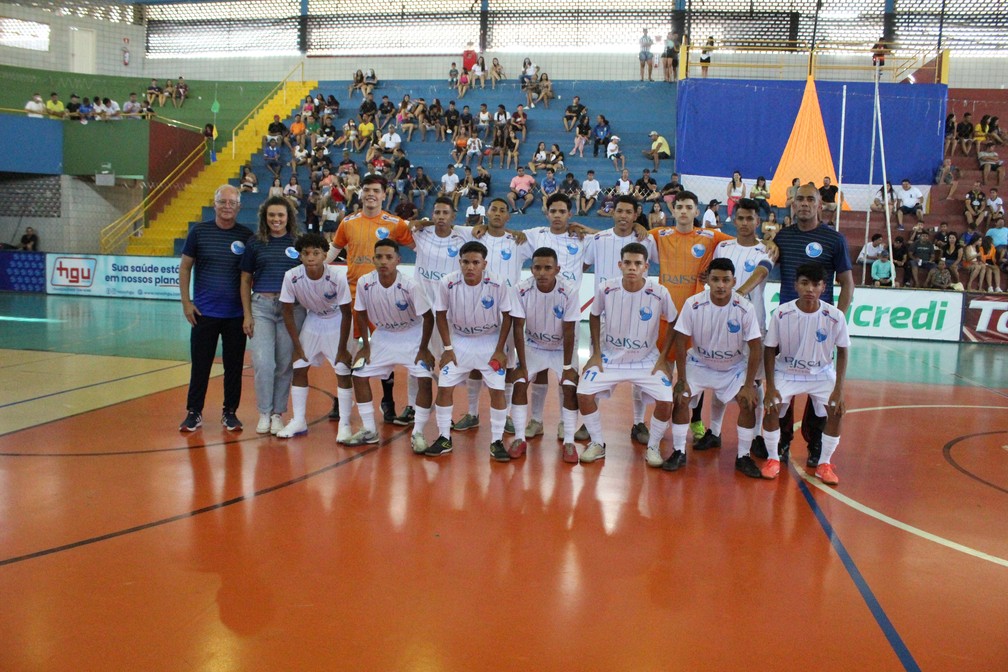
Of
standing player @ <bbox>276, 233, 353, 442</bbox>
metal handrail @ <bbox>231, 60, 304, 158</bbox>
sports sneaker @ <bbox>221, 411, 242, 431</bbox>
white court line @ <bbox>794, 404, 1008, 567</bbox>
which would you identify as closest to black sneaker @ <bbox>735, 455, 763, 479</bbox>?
white court line @ <bbox>794, 404, 1008, 567</bbox>

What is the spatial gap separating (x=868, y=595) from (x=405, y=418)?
440 centimetres

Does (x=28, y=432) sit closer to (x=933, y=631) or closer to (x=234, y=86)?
(x=933, y=631)

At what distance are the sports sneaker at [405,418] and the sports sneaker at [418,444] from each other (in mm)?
965

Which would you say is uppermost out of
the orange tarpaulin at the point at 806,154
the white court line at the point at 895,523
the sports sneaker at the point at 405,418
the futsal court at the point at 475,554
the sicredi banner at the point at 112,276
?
the orange tarpaulin at the point at 806,154

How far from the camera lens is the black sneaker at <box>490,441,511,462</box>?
237 inches

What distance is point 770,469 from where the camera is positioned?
5.85m

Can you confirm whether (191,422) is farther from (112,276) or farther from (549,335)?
(112,276)

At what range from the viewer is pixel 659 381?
5934 millimetres

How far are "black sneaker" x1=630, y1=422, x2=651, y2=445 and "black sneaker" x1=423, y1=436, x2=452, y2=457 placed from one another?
5.51 feet

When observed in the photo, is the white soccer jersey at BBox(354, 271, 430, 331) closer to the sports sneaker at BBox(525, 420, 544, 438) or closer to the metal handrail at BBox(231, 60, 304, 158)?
the sports sneaker at BBox(525, 420, 544, 438)

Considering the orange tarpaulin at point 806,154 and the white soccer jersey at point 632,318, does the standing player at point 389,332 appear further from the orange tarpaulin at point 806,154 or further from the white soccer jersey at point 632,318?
the orange tarpaulin at point 806,154

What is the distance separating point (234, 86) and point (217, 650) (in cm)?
3043

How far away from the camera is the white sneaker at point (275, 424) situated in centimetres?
662

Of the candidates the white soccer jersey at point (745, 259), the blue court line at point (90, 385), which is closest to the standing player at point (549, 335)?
the white soccer jersey at point (745, 259)
